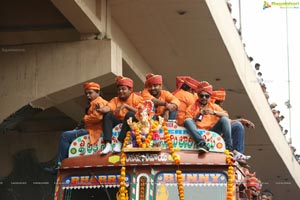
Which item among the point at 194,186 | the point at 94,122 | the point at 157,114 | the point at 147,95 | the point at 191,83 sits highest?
the point at 191,83

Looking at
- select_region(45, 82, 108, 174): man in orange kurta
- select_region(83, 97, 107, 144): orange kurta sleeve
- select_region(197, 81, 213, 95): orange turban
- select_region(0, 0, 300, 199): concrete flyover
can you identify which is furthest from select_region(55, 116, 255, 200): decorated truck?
select_region(0, 0, 300, 199): concrete flyover

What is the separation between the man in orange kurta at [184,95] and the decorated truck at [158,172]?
2.82 feet

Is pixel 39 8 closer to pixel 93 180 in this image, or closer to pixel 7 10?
pixel 7 10

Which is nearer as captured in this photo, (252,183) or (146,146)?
(146,146)

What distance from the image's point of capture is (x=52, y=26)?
791 inches

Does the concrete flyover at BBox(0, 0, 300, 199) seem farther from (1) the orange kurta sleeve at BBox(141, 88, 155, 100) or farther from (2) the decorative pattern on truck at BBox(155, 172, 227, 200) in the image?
(2) the decorative pattern on truck at BBox(155, 172, 227, 200)

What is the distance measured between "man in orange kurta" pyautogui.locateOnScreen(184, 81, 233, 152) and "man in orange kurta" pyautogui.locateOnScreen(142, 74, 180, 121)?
26 cm

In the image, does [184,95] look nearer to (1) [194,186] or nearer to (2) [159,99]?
(2) [159,99]

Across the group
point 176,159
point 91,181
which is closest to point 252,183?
point 176,159

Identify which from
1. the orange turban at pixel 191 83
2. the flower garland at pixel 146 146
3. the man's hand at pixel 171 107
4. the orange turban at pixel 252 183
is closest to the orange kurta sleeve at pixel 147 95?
the man's hand at pixel 171 107

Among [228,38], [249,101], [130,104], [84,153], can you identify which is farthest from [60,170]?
[249,101]

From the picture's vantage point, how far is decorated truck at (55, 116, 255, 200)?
1107 cm

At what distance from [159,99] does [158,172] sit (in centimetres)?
167

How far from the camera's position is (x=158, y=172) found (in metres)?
11.2
